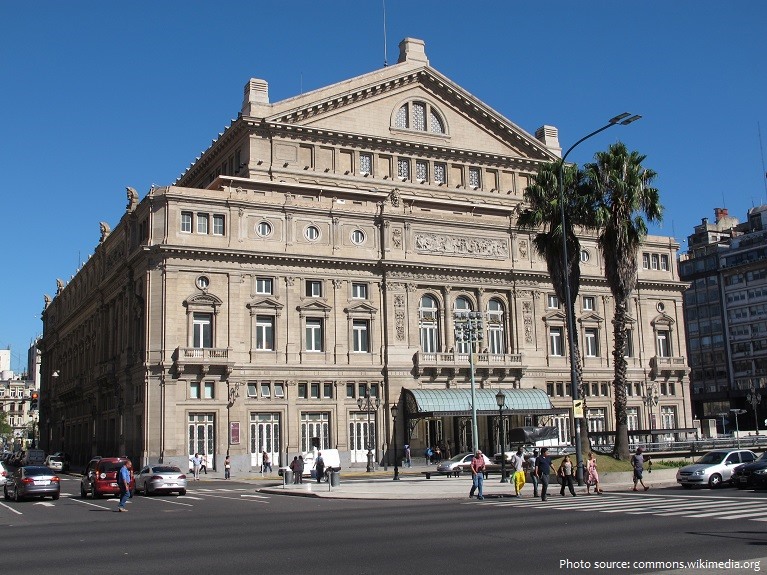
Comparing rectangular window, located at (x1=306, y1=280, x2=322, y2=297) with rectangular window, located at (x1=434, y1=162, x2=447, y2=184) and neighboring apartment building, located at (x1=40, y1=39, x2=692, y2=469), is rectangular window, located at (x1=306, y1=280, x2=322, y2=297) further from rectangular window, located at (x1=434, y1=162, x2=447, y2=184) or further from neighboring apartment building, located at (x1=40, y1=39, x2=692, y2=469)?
rectangular window, located at (x1=434, y1=162, x2=447, y2=184)

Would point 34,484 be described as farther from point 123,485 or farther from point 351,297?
point 351,297

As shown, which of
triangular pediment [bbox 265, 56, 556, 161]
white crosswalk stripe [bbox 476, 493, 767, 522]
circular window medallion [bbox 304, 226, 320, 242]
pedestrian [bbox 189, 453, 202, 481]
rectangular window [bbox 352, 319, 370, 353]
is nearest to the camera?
white crosswalk stripe [bbox 476, 493, 767, 522]

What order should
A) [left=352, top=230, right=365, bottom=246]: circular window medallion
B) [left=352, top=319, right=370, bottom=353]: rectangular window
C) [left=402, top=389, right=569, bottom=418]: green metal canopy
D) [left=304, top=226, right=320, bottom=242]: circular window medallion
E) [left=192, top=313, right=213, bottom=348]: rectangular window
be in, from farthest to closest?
[left=352, top=230, right=365, bottom=246]: circular window medallion → [left=352, top=319, right=370, bottom=353]: rectangular window → [left=304, top=226, right=320, bottom=242]: circular window medallion → [left=402, top=389, right=569, bottom=418]: green metal canopy → [left=192, top=313, right=213, bottom=348]: rectangular window

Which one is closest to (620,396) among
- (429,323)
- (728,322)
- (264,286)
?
(429,323)

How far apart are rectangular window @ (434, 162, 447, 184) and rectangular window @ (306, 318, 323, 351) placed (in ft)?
60.5

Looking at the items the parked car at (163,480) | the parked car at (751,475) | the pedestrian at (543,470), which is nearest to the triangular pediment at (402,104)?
the parked car at (163,480)

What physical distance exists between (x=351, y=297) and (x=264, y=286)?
265 inches

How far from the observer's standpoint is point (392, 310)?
6538 centimetres

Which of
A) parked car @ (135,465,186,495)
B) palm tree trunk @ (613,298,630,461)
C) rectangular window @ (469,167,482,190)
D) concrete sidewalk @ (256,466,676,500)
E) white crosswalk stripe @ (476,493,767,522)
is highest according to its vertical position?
rectangular window @ (469,167,482,190)

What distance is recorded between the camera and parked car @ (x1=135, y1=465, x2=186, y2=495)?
4044 cm

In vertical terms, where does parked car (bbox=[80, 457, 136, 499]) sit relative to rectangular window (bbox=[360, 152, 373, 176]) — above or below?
below

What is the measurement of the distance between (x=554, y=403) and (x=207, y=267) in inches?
1195

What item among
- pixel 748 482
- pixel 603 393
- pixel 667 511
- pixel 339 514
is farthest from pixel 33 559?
pixel 603 393

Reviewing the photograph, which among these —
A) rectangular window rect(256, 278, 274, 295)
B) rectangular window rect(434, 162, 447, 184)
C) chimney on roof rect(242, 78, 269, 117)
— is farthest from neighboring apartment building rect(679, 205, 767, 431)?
chimney on roof rect(242, 78, 269, 117)
